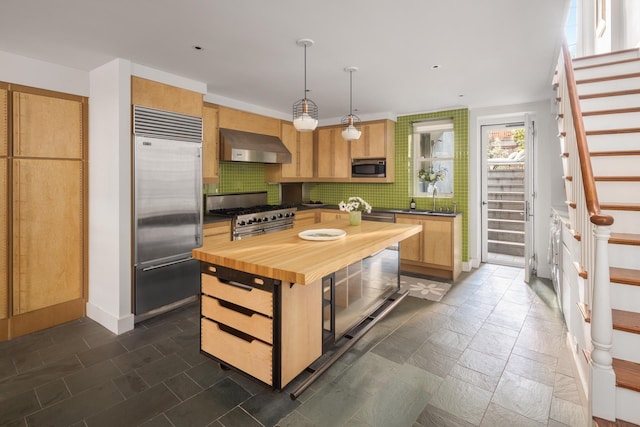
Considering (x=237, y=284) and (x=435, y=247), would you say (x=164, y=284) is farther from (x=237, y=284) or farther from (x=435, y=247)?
(x=435, y=247)

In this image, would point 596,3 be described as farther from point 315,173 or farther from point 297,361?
point 297,361

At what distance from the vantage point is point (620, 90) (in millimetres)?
2930

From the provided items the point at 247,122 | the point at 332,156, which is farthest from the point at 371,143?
the point at 247,122

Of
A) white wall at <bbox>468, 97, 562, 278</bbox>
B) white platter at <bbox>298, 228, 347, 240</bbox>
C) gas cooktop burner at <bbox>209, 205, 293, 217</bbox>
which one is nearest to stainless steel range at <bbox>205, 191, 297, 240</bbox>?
gas cooktop burner at <bbox>209, 205, 293, 217</bbox>

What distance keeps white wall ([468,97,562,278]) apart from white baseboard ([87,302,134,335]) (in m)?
4.69

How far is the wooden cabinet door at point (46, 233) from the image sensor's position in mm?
2979

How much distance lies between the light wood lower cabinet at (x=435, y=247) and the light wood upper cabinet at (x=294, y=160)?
1.87 m

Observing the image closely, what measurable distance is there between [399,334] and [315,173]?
3.73 m

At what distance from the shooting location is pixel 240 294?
208cm

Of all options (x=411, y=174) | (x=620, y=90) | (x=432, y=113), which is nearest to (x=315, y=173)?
(x=411, y=174)

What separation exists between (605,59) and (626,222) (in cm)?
215

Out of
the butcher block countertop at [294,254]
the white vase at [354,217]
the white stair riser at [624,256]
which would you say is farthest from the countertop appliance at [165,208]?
the white stair riser at [624,256]

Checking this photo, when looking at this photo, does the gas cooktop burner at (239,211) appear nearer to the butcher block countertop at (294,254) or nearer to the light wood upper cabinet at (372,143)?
the butcher block countertop at (294,254)

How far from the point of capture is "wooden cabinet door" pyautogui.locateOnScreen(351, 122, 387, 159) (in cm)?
541
